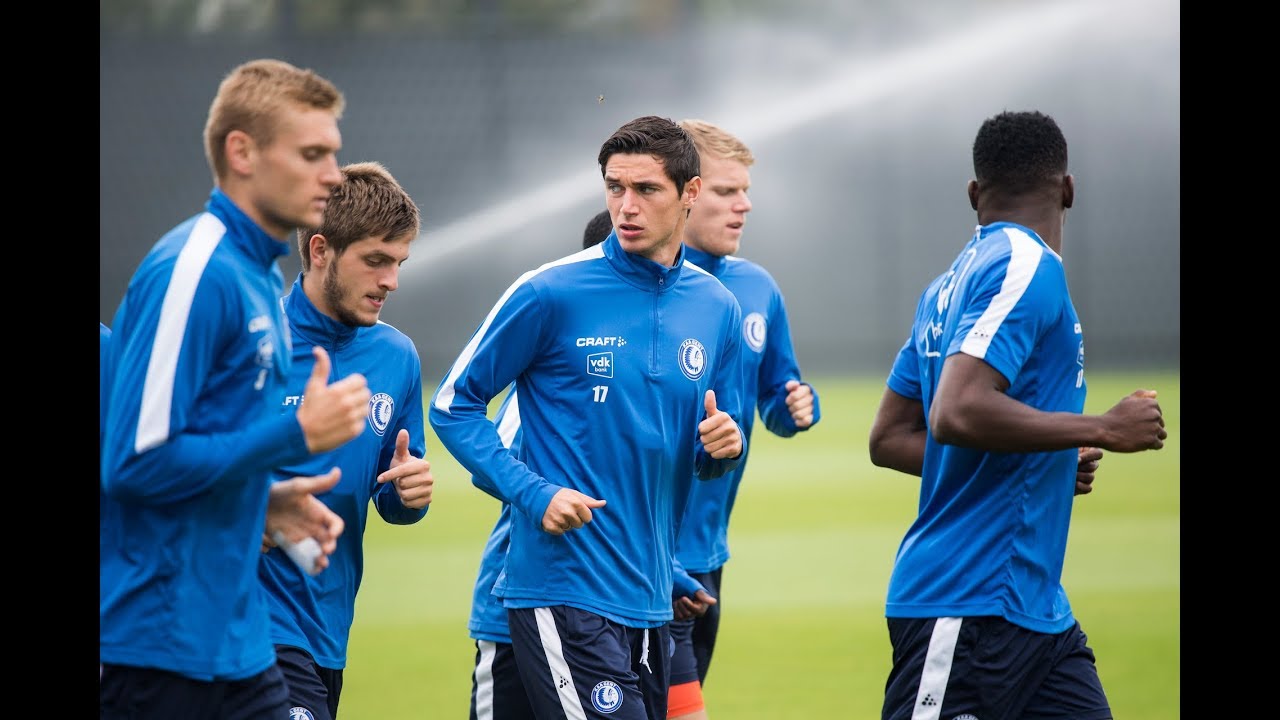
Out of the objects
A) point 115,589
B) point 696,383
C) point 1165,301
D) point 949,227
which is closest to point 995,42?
point 949,227

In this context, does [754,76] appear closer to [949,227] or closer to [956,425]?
[949,227]

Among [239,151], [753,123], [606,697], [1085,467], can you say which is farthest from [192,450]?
[753,123]

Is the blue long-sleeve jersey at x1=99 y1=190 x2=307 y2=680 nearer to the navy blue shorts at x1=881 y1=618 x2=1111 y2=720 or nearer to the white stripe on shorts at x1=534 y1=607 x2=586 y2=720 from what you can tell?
the white stripe on shorts at x1=534 y1=607 x2=586 y2=720

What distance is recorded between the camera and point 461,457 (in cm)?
412

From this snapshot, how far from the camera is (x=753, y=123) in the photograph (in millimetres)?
25250

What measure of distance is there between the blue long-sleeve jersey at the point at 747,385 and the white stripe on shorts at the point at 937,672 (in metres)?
1.83

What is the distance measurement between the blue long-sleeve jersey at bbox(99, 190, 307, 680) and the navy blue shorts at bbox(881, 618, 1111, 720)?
5.83 feet

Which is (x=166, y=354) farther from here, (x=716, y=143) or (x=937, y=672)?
(x=716, y=143)

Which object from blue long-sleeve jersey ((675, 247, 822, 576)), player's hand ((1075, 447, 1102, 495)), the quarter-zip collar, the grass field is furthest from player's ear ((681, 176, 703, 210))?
the grass field

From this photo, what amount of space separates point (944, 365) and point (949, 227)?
22214 millimetres

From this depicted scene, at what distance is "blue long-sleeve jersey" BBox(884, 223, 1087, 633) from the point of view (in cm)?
379

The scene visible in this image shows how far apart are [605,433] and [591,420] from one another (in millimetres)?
56

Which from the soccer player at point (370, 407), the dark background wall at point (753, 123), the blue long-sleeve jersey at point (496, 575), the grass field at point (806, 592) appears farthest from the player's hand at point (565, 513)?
the dark background wall at point (753, 123)

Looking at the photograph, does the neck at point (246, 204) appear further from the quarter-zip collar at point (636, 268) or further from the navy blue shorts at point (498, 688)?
the navy blue shorts at point (498, 688)
